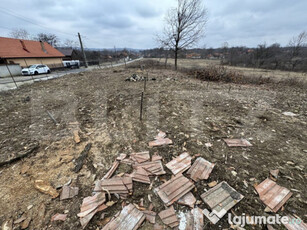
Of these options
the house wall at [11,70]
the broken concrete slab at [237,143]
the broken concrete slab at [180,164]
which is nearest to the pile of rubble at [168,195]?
the broken concrete slab at [180,164]

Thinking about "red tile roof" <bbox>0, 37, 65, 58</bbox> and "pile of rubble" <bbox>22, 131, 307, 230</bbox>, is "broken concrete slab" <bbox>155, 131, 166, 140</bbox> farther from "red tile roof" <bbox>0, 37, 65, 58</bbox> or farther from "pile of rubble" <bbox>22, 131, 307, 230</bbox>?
"red tile roof" <bbox>0, 37, 65, 58</bbox>

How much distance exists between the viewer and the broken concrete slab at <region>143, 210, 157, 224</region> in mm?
Answer: 1443

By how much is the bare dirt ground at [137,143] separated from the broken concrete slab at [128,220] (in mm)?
77

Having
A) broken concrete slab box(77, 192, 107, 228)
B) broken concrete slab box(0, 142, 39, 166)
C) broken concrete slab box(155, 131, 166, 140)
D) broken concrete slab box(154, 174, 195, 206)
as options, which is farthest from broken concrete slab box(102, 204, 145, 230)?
broken concrete slab box(0, 142, 39, 166)

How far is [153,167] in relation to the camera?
211cm

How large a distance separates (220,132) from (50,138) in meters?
3.89

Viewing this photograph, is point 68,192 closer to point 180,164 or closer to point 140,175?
point 140,175

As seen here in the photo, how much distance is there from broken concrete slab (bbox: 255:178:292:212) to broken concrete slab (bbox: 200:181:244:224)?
28 cm

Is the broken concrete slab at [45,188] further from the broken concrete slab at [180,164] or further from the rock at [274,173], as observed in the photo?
the rock at [274,173]

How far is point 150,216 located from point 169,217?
0.72ft

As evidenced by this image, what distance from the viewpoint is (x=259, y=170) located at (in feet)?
6.63

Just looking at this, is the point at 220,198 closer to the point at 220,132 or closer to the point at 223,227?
the point at 223,227

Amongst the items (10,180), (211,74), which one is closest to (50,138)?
(10,180)

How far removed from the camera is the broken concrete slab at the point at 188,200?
5.21 ft
